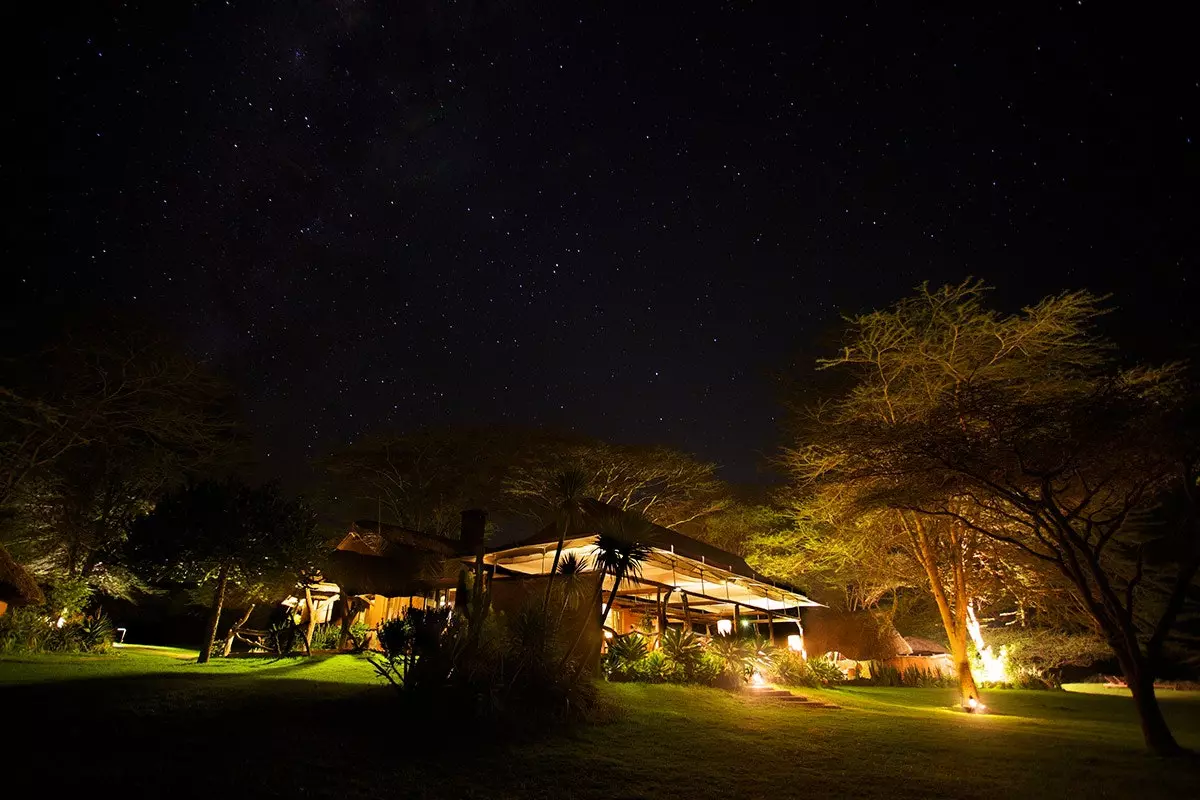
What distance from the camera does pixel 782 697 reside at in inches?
555

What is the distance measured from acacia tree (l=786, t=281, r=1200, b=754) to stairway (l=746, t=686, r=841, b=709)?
4626mm

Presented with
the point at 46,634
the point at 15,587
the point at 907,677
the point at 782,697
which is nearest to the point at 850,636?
the point at 907,677

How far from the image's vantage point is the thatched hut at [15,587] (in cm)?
1423

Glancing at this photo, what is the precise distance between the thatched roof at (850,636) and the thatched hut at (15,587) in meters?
29.6

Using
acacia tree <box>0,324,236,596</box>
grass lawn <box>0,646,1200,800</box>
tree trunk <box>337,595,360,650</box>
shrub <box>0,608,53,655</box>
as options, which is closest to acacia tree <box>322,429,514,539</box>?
acacia tree <box>0,324,236,596</box>

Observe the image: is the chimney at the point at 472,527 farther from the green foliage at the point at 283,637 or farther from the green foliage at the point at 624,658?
the green foliage at the point at 624,658

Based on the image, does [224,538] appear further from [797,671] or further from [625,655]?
[797,671]

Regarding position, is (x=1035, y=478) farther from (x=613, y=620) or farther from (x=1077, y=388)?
(x=613, y=620)

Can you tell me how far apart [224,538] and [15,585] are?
453cm

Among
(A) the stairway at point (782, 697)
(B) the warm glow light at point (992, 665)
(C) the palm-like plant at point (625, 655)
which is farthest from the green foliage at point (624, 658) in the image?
(B) the warm glow light at point (992, 665)

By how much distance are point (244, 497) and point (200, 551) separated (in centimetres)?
165

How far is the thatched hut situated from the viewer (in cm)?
1423

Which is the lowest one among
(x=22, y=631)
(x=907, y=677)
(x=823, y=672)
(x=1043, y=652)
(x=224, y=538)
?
(x=907, y=677)

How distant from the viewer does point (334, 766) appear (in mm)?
6457
